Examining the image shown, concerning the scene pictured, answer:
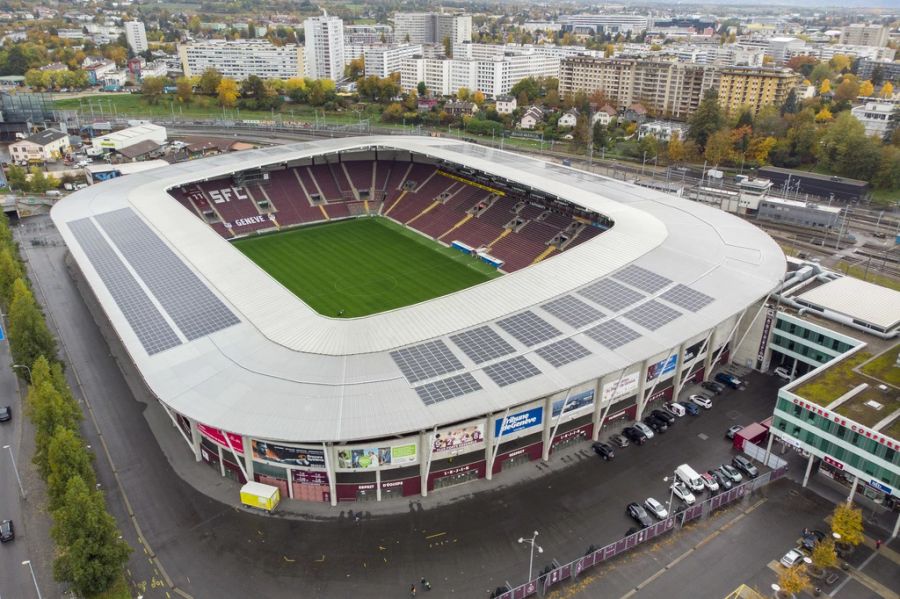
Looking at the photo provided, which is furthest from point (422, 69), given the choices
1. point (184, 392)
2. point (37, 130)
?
point (184, 392)

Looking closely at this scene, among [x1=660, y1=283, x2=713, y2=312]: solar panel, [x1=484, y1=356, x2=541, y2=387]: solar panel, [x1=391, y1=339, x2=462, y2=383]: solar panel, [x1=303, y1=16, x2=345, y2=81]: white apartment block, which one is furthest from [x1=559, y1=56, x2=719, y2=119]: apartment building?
[x1=391, y1=339, x2=462, y2=383]: solar panel

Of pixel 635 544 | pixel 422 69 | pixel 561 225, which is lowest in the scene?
pixel 635 544

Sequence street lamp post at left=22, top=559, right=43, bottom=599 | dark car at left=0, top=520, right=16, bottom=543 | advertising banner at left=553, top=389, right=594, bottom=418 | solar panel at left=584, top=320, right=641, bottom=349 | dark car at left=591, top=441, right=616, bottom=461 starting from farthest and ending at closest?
solar panel at left=584, top=320, right=641, bottom=349 → dark car at left=591, top=441, right=616, bottom=461 → advertising banner at left=553, top=389, right=594, bottom=418 → dark car at left=0, top=520, right=16, bottom=543 → street lamp post at left=22, top=559, right=43, bottom=599

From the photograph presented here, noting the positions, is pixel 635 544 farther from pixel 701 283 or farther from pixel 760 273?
pixel 760 273

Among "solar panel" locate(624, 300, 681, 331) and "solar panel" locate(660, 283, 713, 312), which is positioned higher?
"solar panel" locate(660, 283, 713, 312)

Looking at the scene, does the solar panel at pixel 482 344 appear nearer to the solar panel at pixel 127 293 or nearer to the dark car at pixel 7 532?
the solar panel at pixel 127 293

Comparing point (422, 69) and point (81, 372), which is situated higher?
point (422, 69)

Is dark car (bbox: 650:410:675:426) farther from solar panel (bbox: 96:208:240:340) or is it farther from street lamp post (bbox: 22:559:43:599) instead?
street lamp post (bbox: 22:559:43:599)
